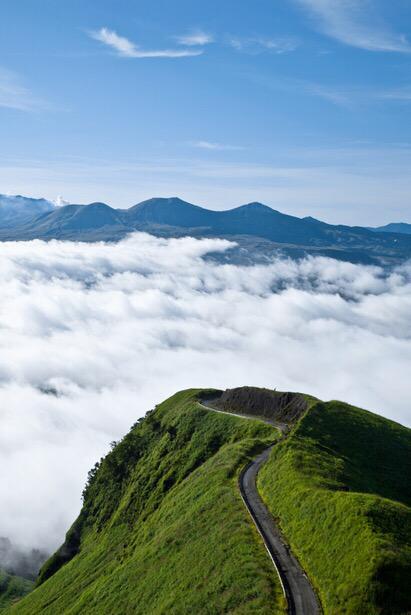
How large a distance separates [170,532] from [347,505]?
29.1 meters

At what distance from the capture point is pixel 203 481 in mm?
78062

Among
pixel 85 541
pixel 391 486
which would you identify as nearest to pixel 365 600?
pixel 391 486

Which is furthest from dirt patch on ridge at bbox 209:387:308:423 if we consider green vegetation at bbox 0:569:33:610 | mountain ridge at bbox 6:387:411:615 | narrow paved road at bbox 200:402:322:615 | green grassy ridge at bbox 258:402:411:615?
green vegetation at bbox 0:569:33:610

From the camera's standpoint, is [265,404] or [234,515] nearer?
[234,515]

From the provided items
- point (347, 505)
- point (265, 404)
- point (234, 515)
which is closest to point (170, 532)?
point (234, 515)

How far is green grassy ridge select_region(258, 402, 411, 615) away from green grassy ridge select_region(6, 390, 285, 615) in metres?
4.57

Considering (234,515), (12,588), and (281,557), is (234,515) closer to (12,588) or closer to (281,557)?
(281,557)

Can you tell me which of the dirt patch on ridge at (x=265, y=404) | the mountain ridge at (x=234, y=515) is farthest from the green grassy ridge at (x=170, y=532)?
the dirt patch on ridge at (x=265, y=404)

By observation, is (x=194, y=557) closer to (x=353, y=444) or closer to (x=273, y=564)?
(x=273, y=564)

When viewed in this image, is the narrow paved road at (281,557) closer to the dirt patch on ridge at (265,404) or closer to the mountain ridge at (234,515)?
the mountain ridge at (234,515)

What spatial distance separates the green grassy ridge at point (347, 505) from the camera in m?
39.1

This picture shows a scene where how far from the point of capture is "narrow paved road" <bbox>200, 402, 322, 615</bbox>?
132 feet

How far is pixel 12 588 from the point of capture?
186 m

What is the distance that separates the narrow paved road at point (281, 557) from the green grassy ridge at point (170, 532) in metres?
0.89
